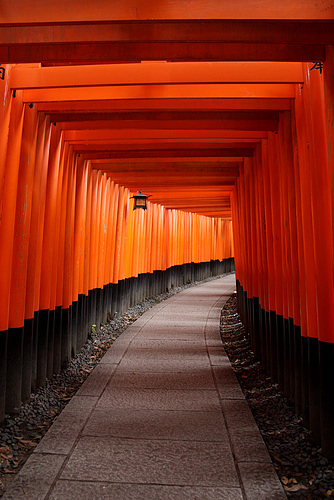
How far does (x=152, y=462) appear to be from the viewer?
306 cm

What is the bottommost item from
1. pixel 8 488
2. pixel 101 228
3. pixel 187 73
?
pixel 8 488

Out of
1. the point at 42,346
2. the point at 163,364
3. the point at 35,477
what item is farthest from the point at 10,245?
the point at 163,364

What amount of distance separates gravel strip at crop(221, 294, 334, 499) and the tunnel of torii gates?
14 cm

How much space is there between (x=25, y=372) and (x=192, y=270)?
14711 millimetres

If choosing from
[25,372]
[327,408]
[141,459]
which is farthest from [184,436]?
[25,372]

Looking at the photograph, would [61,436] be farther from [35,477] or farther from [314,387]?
[314,387]

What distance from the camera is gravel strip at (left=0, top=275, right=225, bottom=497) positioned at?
3178 millimetres

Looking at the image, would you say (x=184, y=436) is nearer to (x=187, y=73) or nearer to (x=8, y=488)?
(x=8, y=488)

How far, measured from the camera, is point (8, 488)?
271 cm

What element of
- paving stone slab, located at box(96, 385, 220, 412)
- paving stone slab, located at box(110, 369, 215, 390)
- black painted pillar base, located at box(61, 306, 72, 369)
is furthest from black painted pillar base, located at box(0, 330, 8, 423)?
black painted pillar base, located at box(61, 306, 72, 369)

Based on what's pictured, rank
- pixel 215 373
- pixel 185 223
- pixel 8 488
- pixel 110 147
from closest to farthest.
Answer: pixel 8 488
pixel 215 373
pixel 110 147
pixel 185 223

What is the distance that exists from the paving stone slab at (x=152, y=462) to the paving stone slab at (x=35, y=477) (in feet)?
0.30

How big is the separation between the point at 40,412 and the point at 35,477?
1361 mm

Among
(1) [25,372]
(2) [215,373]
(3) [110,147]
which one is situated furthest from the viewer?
(3) [110,147]
